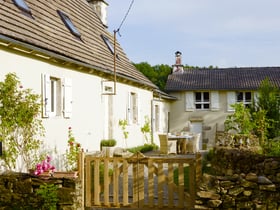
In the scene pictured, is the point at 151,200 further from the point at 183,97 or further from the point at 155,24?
the point at 183,97

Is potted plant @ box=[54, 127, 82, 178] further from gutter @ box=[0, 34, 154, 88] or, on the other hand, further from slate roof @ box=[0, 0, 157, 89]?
slate roof @ box=[0, 0, 157, 89]

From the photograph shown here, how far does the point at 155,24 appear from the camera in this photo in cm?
1180

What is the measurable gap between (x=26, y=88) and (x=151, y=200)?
13.8ft

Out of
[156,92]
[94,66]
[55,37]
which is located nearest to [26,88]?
[55,37]

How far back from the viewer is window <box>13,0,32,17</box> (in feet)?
36.8

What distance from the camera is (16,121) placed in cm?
920

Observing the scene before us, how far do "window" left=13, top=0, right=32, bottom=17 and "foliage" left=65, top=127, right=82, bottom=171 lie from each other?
3.39 meters

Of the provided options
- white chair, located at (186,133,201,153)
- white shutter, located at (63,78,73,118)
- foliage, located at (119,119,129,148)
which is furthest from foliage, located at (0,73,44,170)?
white chair, located at (186,133,201,153)

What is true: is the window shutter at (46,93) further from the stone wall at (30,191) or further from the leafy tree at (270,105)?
the leafy tree at (270,105)

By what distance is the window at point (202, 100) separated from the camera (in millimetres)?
29347

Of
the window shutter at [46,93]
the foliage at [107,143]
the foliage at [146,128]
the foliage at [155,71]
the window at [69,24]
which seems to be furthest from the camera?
the foliage at [155,71]

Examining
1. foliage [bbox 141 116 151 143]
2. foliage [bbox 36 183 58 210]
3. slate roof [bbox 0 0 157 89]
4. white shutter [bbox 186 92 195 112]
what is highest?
slate roof [bbox 0 0 157 89]

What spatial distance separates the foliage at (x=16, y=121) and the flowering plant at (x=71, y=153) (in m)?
1.89

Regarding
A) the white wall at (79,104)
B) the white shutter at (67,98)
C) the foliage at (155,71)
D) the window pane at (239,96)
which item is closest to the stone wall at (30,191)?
the white wall at (79,104)
